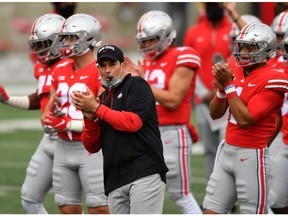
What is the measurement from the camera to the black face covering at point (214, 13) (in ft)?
35.8

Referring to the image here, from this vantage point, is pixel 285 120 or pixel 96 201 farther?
pixel 285 120

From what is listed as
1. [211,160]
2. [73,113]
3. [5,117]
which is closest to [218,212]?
[73,113]

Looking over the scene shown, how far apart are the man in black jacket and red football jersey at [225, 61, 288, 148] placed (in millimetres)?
762

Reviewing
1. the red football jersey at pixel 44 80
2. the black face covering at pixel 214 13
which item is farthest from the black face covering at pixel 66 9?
the red football jersey at pixel 44 80

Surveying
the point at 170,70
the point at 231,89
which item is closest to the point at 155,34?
the point at 170,70

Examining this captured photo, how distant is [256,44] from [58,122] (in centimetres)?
161

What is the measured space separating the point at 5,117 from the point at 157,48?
374 inches

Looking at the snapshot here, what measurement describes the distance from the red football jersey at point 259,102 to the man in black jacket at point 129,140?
2.50 ft

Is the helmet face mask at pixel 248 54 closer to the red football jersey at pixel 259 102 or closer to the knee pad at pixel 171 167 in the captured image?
the red football jersey at pixel 259 102

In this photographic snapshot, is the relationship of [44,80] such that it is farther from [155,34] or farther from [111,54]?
[111,54]

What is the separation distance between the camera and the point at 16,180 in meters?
11.2

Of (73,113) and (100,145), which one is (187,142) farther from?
(100,145)

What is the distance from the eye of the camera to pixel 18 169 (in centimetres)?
1196

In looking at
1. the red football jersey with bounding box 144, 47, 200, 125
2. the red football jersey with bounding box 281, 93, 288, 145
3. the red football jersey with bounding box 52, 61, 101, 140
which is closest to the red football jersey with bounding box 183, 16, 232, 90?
the red football jersey with bounding box 144, 47, 200, 125
